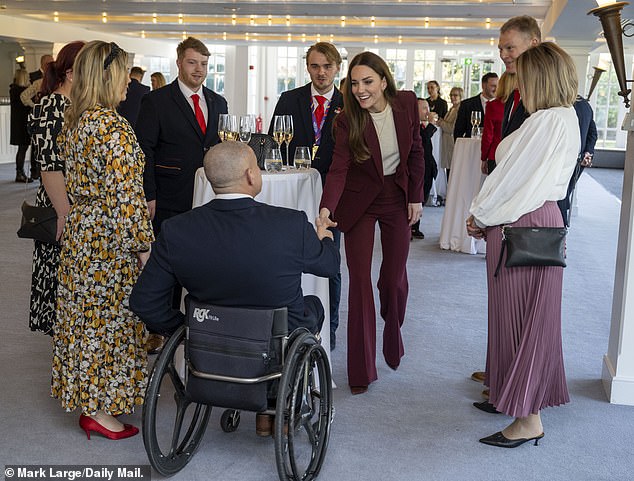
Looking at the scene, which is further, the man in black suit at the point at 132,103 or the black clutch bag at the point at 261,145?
the man in black suit at the point at 132,103

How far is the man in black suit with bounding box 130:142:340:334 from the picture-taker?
8.99 feet

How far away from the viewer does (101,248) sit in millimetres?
3281

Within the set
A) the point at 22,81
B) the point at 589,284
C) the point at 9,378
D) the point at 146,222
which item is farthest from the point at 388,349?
the point at 22,81

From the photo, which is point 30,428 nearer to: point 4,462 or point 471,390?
point 4,462

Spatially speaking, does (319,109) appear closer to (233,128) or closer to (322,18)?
(233,128)

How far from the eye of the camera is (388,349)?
4379 mm

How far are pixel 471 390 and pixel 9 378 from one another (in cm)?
233

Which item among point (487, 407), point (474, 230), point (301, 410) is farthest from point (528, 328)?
point (301, 410)

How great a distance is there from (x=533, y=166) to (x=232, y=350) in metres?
1.38

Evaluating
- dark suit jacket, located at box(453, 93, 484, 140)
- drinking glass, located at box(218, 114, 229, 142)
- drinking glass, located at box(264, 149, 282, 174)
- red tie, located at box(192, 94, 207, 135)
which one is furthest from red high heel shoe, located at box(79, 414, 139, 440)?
dark suit jacket, located at box(453, 93, 484, 140)

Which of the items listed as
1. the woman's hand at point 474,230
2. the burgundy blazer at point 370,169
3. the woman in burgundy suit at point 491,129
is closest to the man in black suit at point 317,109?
the burgundy blazer at point 370,169

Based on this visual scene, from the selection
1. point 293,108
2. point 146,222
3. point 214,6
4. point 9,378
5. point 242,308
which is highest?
point 214,6

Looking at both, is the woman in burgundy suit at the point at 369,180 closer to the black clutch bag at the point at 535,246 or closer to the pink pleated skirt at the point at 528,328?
the pink pleated skirt at the point at 528,328

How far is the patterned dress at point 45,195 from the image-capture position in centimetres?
375
